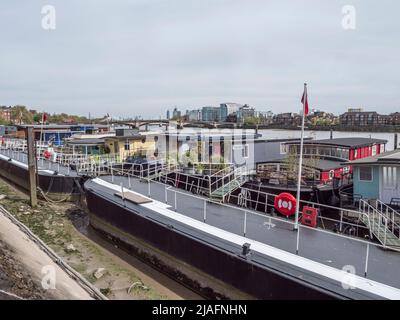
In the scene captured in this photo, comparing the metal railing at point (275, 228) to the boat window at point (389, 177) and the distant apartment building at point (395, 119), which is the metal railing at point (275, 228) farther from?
the distant apartment building at point (395, 119)

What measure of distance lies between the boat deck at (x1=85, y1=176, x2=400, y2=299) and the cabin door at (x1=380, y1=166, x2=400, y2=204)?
638 centimetres

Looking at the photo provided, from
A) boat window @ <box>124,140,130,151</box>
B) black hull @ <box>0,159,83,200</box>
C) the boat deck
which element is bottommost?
black hull @ <box>0,159,83,200</box>

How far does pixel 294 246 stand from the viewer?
9922mm

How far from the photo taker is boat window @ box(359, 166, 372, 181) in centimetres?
1640

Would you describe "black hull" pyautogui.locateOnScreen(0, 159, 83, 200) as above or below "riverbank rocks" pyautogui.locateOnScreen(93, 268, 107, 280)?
above

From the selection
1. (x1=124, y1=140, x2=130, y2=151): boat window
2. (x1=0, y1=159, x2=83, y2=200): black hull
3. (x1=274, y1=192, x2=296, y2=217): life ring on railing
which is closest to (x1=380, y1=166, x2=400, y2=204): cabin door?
(x1=274, y1=192, x2=296, y2=217): life ring on railing

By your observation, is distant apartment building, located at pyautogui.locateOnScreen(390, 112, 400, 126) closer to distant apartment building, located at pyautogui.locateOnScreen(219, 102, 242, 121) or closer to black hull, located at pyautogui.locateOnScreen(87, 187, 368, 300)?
distant apartment building, located at pyautogui.locateOnScreen(219, 102, 242, 121)

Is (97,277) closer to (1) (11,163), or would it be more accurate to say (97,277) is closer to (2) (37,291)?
(2) (37,291)

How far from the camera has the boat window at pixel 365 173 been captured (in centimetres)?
1640

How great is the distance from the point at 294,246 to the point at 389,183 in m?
8.50

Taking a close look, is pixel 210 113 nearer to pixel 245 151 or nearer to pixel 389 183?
pixel 245 151

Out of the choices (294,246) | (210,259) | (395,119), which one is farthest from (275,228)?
(395,119)

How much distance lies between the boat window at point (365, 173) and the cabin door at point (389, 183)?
25.0 inches

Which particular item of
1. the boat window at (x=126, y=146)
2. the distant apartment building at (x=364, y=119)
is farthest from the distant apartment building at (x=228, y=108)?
the boat window at (x=126, y=146)
